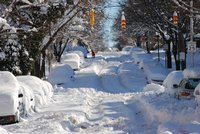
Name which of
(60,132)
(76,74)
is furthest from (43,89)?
(76,74)

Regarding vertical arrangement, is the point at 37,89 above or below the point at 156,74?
above

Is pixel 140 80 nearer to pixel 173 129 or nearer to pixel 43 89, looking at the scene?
pixel 43 89

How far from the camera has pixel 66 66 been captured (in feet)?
140

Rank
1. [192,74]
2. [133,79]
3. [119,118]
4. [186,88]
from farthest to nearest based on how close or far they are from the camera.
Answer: [133,79] < [192,74] < [186,88] < [119,118]

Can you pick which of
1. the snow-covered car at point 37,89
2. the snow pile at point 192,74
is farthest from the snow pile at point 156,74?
the snow pile at point 192,74

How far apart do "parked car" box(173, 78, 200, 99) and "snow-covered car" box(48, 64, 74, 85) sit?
19569 mm

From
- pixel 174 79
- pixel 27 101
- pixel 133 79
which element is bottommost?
pixel 133 79

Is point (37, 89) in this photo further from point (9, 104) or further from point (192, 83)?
point (192, 83)

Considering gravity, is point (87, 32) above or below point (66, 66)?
above

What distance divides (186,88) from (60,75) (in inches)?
881

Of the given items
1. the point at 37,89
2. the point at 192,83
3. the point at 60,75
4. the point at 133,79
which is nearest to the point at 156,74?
the point at 133,79

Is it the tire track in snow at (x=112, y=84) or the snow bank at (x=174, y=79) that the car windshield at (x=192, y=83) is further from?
the tire track in snow at (x=112, y=84)

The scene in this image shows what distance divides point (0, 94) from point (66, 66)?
90.7ft

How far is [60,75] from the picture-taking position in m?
40.3
